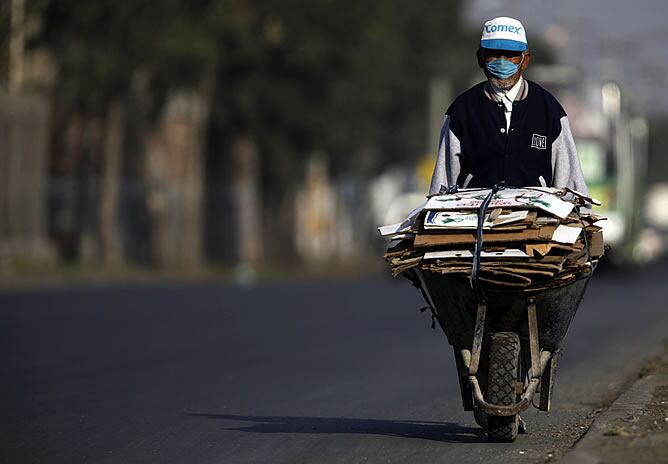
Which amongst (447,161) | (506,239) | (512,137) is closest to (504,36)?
(512,137)

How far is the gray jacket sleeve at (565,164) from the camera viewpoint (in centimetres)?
876

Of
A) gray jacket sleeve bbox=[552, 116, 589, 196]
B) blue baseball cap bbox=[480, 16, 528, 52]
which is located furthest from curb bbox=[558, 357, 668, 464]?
blue baseball cap bbox=[480, 16, 528, 52]

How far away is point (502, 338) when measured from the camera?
829 centimetres

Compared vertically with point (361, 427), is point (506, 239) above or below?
above

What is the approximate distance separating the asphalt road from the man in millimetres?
1372

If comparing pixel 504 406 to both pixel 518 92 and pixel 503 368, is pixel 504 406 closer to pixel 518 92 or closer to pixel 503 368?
pixel 503 368

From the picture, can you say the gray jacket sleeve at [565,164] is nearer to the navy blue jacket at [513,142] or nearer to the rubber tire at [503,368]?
the navy blue jacket at [513,142]

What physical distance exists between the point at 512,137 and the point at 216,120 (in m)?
40.7

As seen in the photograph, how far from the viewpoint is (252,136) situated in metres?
49.4

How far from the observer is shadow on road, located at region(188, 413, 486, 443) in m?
9.18

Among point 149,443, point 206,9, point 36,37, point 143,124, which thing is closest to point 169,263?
point 143,124

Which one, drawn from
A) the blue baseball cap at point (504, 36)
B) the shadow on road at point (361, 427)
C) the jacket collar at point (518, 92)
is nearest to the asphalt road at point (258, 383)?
the shadow on road at point (361, 427)

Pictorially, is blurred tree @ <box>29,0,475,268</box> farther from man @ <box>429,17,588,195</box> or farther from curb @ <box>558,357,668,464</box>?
man @ <box>429,17,588,195</box>

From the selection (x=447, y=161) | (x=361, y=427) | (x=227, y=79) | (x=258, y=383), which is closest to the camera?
(x=447, y=161)
